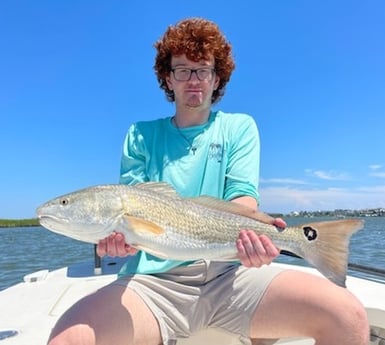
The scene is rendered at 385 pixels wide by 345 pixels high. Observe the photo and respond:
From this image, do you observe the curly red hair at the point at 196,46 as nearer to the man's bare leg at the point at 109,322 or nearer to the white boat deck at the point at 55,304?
the man's bare leg at the point at 109,322

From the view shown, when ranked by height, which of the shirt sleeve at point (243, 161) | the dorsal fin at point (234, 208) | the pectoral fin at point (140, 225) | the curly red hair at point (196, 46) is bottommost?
the pectoral fin at point (140, 225)

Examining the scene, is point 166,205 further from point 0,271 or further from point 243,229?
point 0,271

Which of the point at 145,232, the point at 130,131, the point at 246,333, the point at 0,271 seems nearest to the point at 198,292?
the point at 246,333

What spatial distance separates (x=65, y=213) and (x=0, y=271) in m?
10.5

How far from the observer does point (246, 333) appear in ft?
8.87

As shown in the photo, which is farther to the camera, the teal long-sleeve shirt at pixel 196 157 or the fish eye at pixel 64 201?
the teal long-sleeve shirt at pixel 196 157

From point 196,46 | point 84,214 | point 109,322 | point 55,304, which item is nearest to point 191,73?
Result: point 196,46

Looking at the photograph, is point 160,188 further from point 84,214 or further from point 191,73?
point 191,73

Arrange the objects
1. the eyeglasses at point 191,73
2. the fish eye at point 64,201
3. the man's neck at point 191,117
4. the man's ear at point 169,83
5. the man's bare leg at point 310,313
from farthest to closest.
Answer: the man's ear at point 169,83, the man's neck at point 191,117, the eyeglasses at point 191,73, the fish eye at point 64,201, the man's bare leg at point 310,313

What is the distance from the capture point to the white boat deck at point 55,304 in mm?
3338

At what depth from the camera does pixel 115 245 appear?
2512mm

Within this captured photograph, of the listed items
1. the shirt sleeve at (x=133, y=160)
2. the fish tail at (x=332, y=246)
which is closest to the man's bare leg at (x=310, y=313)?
the fish tail at (x=332, y=246)

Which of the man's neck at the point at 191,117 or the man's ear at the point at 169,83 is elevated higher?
the man's ear at the point at 169,83

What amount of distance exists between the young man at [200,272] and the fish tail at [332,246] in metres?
0.14
